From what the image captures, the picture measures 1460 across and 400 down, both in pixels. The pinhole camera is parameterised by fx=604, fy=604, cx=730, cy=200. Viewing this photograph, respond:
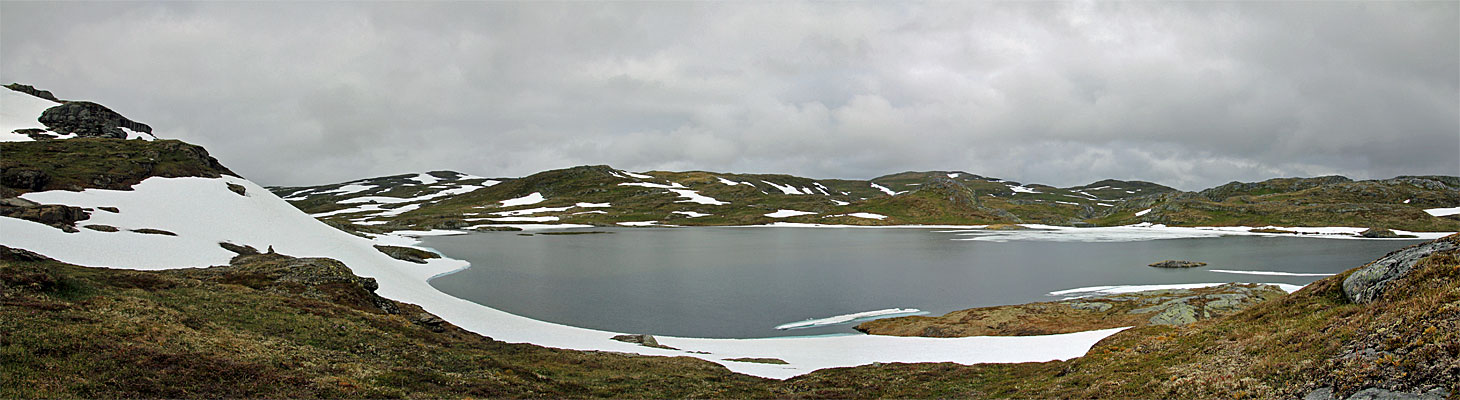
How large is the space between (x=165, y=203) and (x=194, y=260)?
17.7m

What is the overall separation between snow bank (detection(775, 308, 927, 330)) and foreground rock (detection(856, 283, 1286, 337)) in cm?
217

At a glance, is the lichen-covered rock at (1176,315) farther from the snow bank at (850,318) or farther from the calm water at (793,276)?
the snow bank at (850,318)

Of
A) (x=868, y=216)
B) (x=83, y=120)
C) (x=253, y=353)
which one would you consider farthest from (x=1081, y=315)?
(x=868, y=216)

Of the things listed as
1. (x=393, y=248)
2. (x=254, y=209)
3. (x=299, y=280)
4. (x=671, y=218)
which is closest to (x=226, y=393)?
(x=299, y=280)

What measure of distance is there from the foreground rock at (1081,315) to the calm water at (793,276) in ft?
13.5

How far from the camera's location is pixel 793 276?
56344 mm

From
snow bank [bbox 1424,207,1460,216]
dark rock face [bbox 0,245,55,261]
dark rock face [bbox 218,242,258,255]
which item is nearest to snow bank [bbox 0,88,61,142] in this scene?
dark rock face [bbox 218,242,258,255]

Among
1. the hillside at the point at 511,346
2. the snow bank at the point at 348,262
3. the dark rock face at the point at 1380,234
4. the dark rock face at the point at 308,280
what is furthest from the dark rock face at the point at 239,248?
the dark rock face at the point at 1380,234

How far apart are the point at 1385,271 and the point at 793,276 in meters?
45.0

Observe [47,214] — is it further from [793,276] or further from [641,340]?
[793,276]

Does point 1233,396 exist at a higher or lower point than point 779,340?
higher

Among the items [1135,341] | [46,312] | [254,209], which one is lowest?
[1135,341]

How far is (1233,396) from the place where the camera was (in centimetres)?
1001

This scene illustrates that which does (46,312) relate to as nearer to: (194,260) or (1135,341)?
(194,260)
